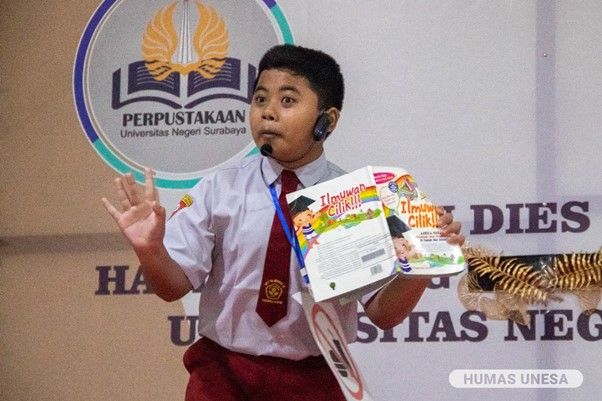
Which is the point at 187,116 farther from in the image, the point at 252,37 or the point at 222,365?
the point at 222,365

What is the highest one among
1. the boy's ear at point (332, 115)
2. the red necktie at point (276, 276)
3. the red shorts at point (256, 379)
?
the boy's ear at point (332, 115)

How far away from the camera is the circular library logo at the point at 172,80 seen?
319 cm

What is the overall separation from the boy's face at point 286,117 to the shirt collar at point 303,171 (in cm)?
2

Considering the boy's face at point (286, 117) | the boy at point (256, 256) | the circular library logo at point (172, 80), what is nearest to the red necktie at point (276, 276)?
the boy at point (256, 256)

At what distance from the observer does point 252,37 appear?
3.20 m

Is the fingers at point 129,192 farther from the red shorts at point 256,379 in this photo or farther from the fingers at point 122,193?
the red shorts at point 256,379

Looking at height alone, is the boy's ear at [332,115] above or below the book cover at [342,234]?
above

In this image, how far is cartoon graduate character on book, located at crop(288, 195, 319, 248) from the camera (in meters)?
1.89

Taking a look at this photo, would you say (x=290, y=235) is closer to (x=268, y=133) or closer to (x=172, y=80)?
(x=268, y=133)

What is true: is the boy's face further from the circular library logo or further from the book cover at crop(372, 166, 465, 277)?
the circular library logo

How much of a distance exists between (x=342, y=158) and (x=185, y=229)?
1080mm

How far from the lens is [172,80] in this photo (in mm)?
3252

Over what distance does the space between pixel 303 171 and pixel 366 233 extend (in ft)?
1.20

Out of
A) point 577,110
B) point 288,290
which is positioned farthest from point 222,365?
point 577,110
